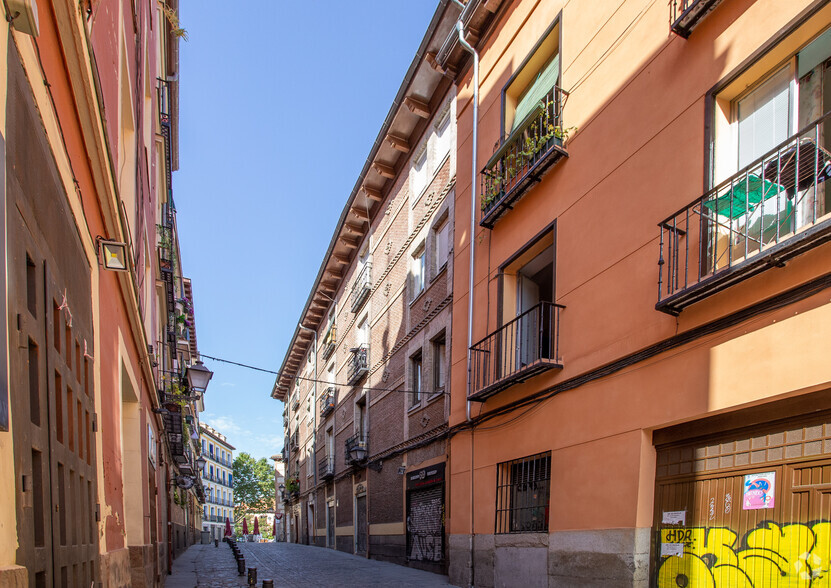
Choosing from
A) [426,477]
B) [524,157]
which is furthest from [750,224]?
[426,477]

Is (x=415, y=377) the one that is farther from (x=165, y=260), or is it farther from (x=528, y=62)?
(x=528, y=62)

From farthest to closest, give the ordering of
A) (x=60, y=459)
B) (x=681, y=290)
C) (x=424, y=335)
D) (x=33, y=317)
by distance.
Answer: (x=424, y=335), (x=681, y=290), (x=60, y=459), (x=33, y=317)

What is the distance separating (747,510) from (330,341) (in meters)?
22.7

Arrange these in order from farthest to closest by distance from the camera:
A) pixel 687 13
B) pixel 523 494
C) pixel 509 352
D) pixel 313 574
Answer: pixel 313 574 → pixel 509 352 → pixel 523 494 → pixel 687 13

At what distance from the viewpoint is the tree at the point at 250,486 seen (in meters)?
78.6

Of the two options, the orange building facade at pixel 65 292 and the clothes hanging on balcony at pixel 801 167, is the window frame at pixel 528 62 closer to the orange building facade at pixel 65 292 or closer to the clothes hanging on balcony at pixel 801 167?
the clothes hanging on balcony at pixel 801 167

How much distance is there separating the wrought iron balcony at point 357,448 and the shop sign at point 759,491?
14759mm

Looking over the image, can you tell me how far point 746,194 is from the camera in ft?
18.5

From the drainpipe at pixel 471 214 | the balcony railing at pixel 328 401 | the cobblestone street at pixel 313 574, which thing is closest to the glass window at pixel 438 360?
the drainpipe at pixel 471 214

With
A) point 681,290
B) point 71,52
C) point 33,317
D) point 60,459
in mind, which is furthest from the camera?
point 681,290

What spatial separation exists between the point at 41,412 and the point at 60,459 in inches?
22.1

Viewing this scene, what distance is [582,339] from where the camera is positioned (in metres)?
8.25

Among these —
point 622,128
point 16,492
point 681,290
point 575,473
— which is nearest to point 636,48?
point 622,128

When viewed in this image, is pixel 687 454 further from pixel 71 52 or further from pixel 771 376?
pixel 71 52
